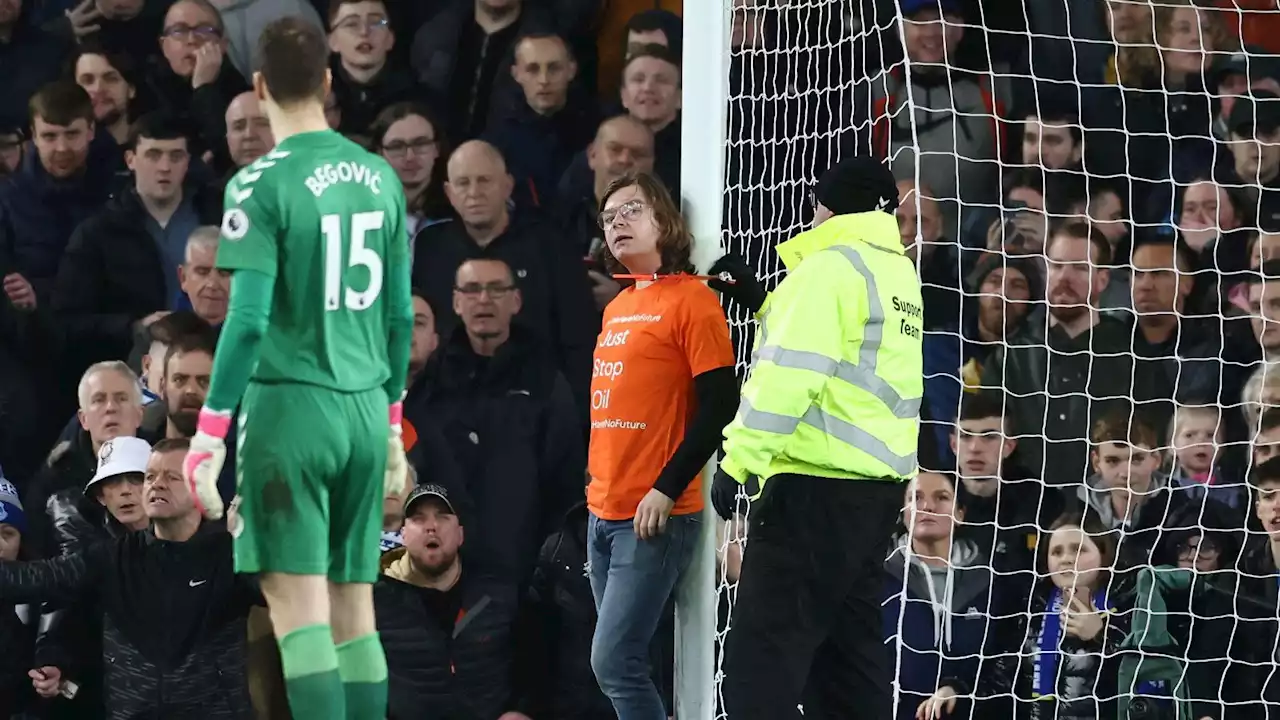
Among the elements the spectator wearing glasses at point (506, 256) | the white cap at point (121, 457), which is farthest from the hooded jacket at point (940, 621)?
the white cap at point (121, 457)

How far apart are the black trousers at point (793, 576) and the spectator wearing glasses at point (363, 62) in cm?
233

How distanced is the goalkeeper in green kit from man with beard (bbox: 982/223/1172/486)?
2586mm

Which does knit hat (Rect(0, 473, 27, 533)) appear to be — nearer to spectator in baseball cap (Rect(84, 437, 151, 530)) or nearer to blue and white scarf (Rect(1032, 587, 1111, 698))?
spectator in baseball cap (Rect(84, 437, 151, 530))

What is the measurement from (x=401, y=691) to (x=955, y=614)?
1.66 metres

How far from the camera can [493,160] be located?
4.81m

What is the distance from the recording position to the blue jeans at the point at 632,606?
344 cm

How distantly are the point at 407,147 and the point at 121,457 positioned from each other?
1.28 metres

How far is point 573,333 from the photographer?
4.84 metres

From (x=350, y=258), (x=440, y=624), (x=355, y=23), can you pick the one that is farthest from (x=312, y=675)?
(x=355, y=23)

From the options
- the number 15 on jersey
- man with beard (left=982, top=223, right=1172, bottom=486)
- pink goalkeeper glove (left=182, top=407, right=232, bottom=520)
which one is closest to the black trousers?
the number 15 on jersey

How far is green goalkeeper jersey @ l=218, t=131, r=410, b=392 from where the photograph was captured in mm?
2605

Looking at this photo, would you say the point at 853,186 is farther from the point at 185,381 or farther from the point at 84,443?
the point at 84,443

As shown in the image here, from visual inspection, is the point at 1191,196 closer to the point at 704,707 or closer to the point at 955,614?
the point at 955,614

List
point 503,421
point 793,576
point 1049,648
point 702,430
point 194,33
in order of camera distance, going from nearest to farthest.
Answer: point 793,576 → point 702,430 → point 1049,648 → point 503,421 → point 194,33
